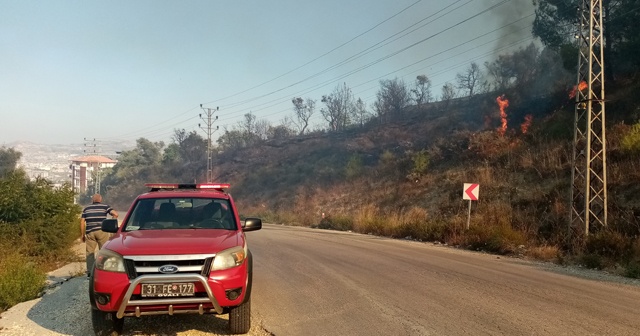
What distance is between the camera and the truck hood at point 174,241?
5441mm

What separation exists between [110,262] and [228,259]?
1284 mm

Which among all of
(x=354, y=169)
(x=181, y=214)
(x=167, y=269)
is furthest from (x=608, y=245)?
(x=354, y=169)

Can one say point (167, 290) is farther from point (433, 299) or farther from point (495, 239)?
point (495, 239)

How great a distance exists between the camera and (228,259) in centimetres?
561

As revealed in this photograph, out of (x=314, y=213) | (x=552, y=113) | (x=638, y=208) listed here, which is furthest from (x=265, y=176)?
(x=638, y=208)

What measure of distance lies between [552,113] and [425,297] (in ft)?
99.4

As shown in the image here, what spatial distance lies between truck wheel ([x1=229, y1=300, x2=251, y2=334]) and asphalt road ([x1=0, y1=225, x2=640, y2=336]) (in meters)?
0.22

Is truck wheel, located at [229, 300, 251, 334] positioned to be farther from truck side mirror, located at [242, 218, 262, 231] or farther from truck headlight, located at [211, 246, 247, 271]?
truck side mirror, located at [242, 218, 262, 231]

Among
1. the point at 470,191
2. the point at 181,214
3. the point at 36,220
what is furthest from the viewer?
the point at 470,191

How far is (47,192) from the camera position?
17922 mm

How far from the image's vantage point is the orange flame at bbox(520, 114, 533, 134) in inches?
1323

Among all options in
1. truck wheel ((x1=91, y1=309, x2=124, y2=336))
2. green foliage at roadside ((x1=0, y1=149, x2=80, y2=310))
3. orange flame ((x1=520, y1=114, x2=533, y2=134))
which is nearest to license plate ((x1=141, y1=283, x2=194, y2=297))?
truck wheel ((x1=91, y1=309, x2=124, y2=336))

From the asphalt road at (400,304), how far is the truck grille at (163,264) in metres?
1.12

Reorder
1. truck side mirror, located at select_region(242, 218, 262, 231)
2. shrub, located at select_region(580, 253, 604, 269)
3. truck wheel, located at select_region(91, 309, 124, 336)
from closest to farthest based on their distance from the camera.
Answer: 1. truck wheel, located at select_region(91, 309, 124, 336)
2. truck side mirror, located at select_region(242, 218, 262, 231)
3. shrub, located at select_region(580, 253, 604, 269)
